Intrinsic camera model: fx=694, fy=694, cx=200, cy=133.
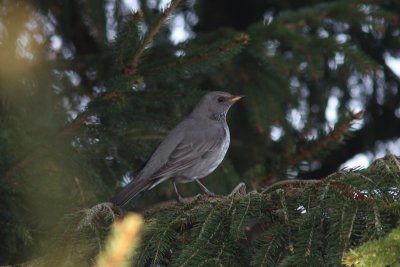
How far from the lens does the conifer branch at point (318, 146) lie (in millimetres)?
5239

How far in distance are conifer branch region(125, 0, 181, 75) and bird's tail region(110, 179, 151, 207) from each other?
939 mm

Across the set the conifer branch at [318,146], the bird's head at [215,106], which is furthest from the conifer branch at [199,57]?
the bird's head at [215,106]

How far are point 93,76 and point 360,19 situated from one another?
2.42m

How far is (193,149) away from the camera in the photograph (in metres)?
6.30

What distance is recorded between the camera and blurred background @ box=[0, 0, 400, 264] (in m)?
4.53

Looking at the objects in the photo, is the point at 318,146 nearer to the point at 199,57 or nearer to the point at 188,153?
the point at 188,153

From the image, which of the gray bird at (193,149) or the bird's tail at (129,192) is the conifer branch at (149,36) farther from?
the gray bird at (193,149)

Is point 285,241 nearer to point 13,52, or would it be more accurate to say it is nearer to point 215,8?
point 13,52

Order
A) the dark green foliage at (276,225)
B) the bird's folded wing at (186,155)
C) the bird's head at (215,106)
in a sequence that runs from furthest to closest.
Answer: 1. the bird's head at (215,106)
2. the bird's folded wing at (186,155)
3. the dark green foliage at (276,225)

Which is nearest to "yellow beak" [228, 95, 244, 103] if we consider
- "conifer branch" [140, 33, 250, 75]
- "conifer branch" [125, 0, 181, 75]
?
"conifer branch" [140, 33, 250, 75]

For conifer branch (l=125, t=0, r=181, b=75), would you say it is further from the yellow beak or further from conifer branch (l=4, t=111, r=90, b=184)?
the yellow beak

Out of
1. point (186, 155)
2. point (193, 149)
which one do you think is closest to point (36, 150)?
point (186, 155)

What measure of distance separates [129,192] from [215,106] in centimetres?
206

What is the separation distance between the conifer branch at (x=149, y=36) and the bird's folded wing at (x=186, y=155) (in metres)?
1.41
